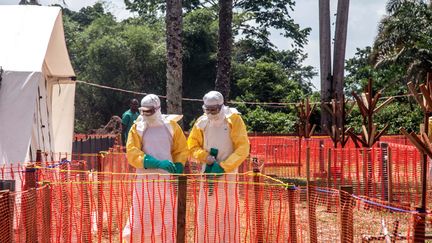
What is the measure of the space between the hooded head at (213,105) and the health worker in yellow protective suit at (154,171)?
0.42 m

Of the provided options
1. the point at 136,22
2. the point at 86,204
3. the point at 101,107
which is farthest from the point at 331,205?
the point at 136,22

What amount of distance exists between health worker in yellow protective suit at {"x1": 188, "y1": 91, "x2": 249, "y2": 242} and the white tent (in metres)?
3.88

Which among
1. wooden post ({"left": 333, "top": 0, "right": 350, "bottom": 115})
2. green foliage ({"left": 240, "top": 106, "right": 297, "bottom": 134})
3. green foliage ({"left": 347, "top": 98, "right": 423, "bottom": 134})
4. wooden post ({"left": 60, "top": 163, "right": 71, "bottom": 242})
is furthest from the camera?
green foliage ({"left": 240, "top": 106, "right": 297, "bottom": 134})

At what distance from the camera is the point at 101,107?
38.2 metres

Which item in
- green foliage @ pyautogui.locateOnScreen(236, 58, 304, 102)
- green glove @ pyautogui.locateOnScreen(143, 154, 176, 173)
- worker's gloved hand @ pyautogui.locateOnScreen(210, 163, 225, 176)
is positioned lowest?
worker's gloved hand @ pyautogui.locateOnScreen(210, 163, 225, 176)

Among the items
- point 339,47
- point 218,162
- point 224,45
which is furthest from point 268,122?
point 218,162

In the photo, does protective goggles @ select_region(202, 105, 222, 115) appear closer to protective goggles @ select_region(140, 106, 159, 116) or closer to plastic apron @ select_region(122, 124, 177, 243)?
protective goggles @ select_region(140, 106, 159, 116)

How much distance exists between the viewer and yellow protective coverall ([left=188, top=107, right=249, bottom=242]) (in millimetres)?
7836

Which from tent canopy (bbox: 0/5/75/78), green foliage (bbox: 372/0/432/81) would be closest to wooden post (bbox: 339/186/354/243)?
tent canopy (bbox: 0/5/75/78)

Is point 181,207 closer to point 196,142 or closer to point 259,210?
point 259,210

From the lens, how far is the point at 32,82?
11.2 meters

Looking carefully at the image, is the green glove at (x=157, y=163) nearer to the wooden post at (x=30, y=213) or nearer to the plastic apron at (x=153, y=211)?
the plastic apron at (x=153, y=211)

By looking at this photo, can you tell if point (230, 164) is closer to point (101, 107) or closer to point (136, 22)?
point (101, 107)

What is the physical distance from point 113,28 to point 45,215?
34.6 metres
